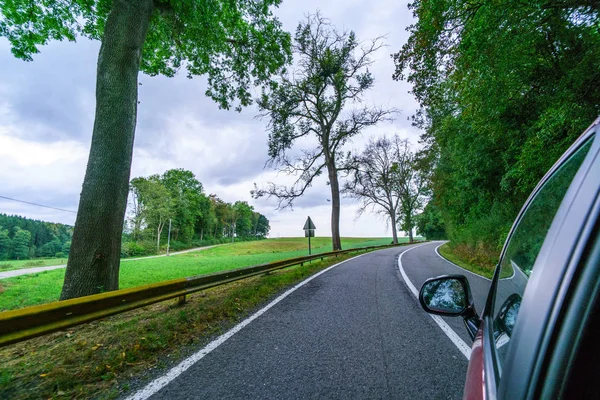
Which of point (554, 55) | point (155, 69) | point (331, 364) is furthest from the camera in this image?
point (155, 69)

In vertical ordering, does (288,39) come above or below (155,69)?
above

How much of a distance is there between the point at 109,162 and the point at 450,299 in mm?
5733

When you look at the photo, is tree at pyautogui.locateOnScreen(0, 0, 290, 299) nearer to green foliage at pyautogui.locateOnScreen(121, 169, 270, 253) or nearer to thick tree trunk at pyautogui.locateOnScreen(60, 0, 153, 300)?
thick tree trunk at pyautogui.locateOnScreen(60, 0, 153, 300)

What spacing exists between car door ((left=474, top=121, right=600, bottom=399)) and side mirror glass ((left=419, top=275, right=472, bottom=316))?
1.88ft

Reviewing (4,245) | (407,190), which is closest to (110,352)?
(407,190)

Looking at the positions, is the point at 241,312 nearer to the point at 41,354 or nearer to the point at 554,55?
the point at 41,354

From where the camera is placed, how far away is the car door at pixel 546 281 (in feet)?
1.86

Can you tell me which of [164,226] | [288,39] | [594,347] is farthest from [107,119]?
[164,226]

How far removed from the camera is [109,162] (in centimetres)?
479

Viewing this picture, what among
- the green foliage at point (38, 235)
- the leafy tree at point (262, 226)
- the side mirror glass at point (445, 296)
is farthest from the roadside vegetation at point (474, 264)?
the leafy tree at point (262, 226)

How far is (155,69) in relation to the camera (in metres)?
9.63

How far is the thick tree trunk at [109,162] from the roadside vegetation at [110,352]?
0.88 m

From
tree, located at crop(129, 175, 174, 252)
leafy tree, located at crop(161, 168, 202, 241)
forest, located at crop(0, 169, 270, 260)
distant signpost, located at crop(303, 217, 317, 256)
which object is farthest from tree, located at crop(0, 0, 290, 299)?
leafy tree, located at crop(161, 168, 202, 241)

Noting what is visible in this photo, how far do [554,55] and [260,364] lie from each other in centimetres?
919
